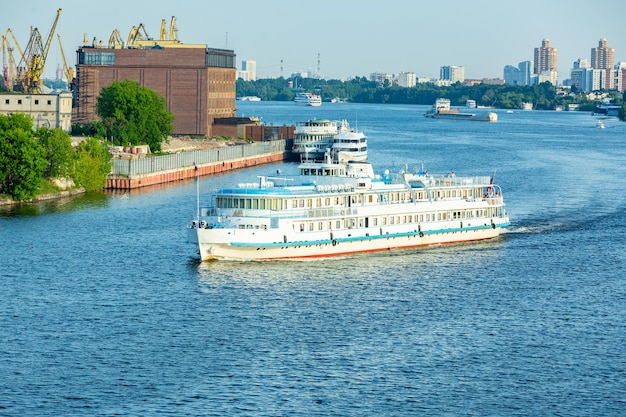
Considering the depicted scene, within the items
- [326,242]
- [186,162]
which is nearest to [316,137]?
[186,162]

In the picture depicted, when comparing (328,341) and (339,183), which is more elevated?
(339,183)

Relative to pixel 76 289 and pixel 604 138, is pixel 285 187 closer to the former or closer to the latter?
pixel 76 289

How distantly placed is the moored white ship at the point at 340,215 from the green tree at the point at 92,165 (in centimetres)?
2493

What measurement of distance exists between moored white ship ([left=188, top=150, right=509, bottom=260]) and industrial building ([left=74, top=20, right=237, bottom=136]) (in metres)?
71.2

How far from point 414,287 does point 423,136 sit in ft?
421

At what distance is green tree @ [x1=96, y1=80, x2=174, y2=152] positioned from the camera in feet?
380

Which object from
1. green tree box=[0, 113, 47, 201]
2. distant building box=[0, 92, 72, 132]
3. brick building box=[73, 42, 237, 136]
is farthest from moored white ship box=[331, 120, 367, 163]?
green tree box=[0, 113, 47, 201]

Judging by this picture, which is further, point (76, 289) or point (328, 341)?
point (76, 289)

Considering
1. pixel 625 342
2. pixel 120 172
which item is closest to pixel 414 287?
pixel 625 342

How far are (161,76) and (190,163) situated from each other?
32396mm

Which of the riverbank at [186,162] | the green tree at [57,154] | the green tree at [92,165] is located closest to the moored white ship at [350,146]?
the riverbank at [186,162]

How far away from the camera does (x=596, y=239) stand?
232 feet

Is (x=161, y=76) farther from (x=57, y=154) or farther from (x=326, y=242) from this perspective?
(x=326, y=242)

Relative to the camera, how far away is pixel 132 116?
117 metres
